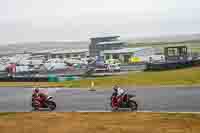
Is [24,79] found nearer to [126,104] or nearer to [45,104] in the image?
[45,104]

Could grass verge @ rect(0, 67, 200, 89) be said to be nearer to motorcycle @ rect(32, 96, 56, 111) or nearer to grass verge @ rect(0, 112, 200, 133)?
motorcycle @ rect(32, 96, 56, 111)

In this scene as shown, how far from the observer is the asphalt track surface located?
17031mm

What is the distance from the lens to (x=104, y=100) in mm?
19828

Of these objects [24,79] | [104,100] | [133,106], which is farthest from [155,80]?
[24,79]

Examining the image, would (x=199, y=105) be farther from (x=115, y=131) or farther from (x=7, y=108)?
(x=7, y=108)

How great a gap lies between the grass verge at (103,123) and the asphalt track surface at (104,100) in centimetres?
142

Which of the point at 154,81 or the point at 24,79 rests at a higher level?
the point at 154,81

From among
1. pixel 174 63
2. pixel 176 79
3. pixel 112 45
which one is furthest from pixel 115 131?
pixel 112 45

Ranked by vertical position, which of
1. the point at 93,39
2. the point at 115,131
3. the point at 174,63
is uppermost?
the point at 93,39

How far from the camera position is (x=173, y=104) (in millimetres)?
17297

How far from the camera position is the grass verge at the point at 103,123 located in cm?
1309

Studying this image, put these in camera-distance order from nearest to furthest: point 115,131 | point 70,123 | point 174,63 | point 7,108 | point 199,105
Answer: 1. point 115,131
2. point 70,123
3. point 199,105
4. point 7,108
5. point 174,63

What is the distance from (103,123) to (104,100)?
18.4 feet

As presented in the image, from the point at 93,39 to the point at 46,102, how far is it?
2287 inches
